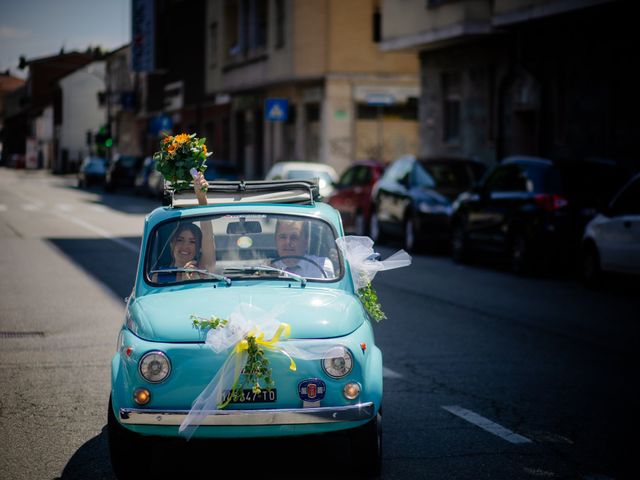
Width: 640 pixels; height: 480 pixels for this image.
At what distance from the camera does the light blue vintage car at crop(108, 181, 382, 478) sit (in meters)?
5.52

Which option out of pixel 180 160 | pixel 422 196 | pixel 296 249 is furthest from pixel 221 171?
pixel 296 249

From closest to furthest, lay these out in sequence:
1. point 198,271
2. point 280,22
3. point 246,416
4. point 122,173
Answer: point 246,416
point 198,271
point 280,22
point 122,173

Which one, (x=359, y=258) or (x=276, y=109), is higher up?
(x=276, y=109)

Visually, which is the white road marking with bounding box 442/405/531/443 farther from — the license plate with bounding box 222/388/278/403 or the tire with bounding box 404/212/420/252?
the tire with bounding box 404/212/420/252

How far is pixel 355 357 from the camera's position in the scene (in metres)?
5.73

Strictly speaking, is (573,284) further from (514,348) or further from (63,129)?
(63,129)

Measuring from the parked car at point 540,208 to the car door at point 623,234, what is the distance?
4.79 ft

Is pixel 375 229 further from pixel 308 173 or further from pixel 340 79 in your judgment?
pixel 340 79

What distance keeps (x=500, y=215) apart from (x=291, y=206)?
1169 centimetres

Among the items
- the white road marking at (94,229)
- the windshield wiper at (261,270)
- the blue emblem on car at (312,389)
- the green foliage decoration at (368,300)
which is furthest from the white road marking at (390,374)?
the white road marking at (94,229)

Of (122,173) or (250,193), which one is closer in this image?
(250,193)

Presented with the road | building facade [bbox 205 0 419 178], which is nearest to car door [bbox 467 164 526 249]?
the road

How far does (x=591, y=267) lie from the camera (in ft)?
51.8

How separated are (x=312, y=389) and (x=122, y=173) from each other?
53.1 meters
